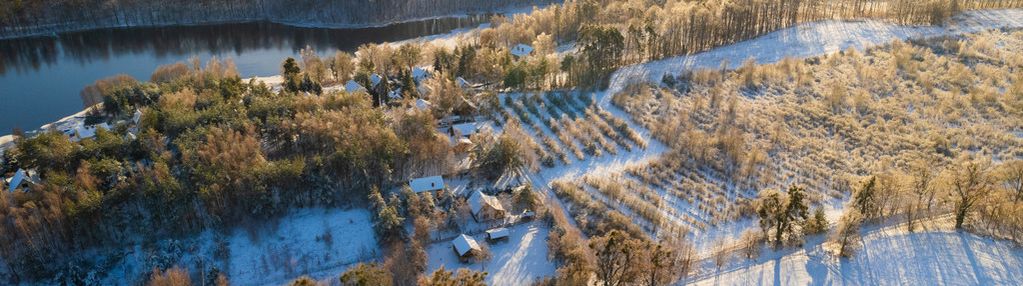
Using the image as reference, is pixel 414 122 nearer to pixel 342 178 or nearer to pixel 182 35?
pixel 342 178

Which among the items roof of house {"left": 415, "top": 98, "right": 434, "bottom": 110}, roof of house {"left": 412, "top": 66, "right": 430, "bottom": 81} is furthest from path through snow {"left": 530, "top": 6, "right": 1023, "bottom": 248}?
roof of house {"left": 412, "top": 66, "right": 430, "bottom": 81}

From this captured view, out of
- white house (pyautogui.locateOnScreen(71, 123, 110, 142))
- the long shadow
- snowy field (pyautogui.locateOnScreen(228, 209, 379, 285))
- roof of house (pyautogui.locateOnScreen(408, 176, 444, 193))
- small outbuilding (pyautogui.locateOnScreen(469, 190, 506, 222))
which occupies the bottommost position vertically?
the long shadow

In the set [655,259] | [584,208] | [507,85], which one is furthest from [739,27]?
[655,259]

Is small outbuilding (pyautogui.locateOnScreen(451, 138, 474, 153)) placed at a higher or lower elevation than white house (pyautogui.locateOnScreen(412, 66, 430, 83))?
lower

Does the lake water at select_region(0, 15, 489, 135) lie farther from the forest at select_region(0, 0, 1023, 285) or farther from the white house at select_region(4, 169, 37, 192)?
the white house at select_region(4, 169, 37, 192)

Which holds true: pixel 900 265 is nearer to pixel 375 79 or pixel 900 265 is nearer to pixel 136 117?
pixel 375 79

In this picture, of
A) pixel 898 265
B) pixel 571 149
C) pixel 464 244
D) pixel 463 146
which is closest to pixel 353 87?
pixel 463 146
